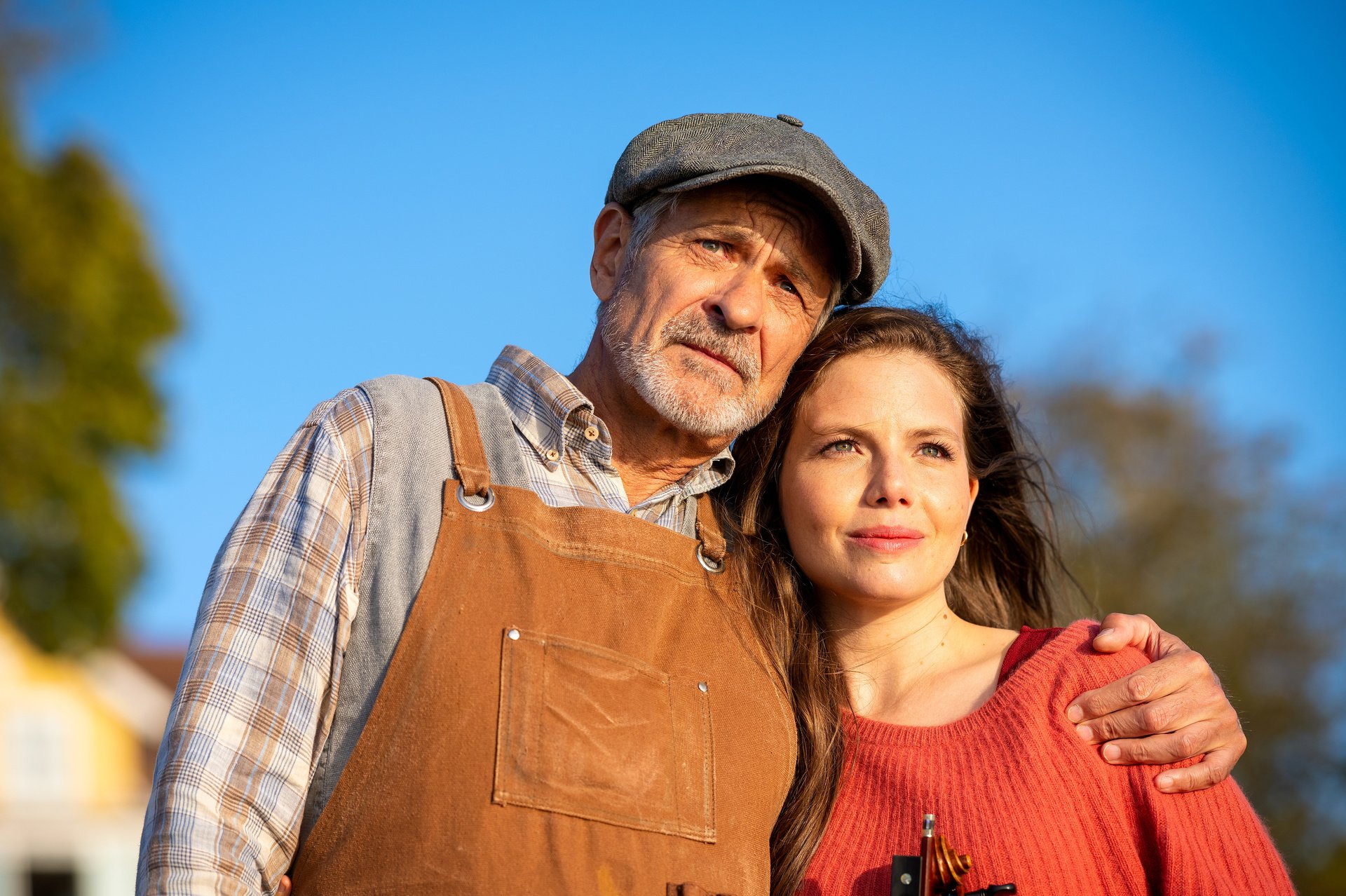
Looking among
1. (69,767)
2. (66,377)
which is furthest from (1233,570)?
(69,767)

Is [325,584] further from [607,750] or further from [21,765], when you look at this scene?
[21,765]

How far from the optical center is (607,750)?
252 centimetres

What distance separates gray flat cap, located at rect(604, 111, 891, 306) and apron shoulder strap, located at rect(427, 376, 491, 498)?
76cm

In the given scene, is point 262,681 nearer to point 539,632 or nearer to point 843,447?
point 539,632

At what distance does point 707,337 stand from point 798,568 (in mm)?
635

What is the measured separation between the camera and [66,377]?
16484 millimetres

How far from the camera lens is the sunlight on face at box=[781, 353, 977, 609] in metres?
3.07

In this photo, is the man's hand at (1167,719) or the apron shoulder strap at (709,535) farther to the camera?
the apron shoulder strap at (709,535)

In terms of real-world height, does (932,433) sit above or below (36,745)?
below

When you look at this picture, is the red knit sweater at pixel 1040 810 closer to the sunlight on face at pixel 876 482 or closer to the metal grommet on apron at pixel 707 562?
the sunlight on face at pixel 876 482

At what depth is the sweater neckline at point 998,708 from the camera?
2914 mm

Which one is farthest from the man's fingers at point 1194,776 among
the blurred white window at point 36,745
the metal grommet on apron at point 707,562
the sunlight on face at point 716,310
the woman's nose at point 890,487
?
the blurred white window at point 36,745

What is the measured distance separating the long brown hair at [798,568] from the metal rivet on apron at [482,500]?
2.37 ft

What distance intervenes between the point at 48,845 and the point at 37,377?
41.7ft
